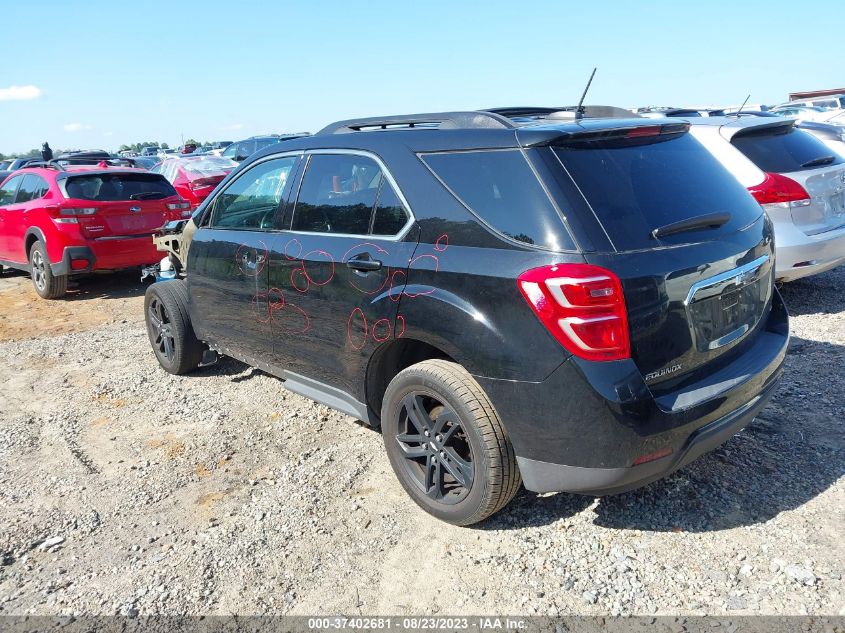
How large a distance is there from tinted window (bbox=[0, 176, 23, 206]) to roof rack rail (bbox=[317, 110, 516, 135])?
770 centimetres

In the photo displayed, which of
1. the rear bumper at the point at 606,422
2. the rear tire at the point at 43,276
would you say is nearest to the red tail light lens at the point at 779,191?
the rear bumper at the point at 606,422

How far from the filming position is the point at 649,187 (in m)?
2.93

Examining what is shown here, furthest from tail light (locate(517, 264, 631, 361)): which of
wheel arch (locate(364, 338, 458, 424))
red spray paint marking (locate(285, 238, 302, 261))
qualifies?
red spray paint marking (locate(285, 238, 302, 261))

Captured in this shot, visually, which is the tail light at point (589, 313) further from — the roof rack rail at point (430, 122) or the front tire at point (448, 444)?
the roof rack rail at point (430, 122)

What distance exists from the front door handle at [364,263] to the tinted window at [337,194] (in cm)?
16

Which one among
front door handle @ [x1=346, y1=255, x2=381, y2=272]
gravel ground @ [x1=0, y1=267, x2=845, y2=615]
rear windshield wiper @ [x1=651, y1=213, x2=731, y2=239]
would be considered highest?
rear windshield wiper @ [x1=651, y1=213, x2=731, y2=239]

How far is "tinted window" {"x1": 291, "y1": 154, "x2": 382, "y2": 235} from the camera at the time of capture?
138 inches

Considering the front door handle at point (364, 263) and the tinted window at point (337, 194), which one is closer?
the front door handle at point (364, 263)

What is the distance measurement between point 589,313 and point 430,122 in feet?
4.94

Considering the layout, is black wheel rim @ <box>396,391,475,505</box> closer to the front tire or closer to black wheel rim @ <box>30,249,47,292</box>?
the front tire

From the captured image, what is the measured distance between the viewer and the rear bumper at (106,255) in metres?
8.50

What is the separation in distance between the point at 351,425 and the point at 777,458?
2.52 meters

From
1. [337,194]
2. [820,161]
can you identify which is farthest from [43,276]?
[820,161]

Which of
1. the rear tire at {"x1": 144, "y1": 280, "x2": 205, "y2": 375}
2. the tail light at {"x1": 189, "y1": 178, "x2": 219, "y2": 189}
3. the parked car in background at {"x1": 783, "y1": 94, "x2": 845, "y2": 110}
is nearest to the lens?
the rear tire at {"x1": 144, "y1": 280, "x2": 205, "y2": 375}
